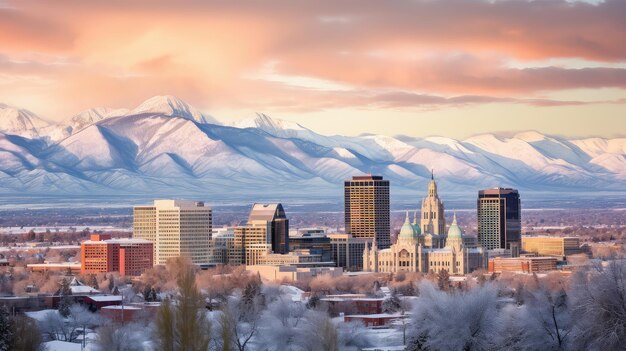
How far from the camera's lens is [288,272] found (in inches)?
6693

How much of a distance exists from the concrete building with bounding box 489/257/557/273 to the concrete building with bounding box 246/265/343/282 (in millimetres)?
18400

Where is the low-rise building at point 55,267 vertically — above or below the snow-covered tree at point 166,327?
above

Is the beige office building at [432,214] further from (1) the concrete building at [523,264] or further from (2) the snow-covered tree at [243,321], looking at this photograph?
(2) the snow-covered tree at [243,321]

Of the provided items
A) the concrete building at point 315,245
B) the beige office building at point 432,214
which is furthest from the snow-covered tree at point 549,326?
the beige office building at point 432,214

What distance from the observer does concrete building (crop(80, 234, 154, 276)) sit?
180375 millimetres

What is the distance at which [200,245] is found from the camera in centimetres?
19238

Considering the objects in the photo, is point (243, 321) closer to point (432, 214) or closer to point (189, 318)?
point (189, 318)

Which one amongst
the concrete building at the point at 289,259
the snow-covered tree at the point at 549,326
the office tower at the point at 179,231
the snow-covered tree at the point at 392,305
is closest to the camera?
the snow-covered tree at the point at 549,326

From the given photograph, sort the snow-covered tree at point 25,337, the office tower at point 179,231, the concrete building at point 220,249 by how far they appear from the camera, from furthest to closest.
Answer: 1. the office tower at point 179,231
2. the concrete building at point 220,249
3. the snow-covered tree at point 25,337

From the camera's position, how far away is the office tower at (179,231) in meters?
192

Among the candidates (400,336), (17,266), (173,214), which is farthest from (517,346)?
(173,214)

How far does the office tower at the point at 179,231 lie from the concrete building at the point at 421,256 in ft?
60.7

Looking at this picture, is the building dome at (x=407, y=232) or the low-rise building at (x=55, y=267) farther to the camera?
the building dome at (x=407, y=232)

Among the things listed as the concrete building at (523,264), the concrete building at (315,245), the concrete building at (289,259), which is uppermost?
the concrete building at (315,245)
